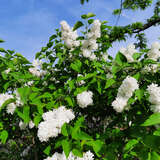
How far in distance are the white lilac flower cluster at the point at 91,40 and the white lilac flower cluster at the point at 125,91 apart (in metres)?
0.96

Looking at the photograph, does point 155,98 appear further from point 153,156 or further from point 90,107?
point 90,107

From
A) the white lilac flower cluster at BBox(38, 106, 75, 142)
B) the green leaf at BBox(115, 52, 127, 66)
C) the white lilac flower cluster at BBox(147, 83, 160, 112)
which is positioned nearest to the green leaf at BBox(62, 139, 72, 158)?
the white lilac flower cluster at BBox(38, 106, 75, 142)

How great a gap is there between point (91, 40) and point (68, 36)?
1.52ft

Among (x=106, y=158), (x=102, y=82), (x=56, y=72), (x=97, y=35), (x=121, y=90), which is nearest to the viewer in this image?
(x=106, y=158)

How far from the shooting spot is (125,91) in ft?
5.06

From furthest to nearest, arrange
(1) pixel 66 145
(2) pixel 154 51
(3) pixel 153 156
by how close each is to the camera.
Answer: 1. (2) pixel 154 51
2. (1) pixel 66 145
3. (3) pixel 153 156

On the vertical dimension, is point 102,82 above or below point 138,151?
above

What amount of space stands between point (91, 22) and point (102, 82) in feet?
3.40

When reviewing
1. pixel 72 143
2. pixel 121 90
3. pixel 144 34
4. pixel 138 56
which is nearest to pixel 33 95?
pixel 72 143

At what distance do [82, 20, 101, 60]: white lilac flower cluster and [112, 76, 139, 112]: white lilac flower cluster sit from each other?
96 cm

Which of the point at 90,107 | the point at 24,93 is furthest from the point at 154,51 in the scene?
the point at 24,93

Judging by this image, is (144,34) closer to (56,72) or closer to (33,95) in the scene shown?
(56,72)

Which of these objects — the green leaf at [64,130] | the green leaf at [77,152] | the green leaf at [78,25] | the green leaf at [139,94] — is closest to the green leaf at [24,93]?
the green leaf at [64,130]

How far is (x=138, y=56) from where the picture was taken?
74.4 inches
